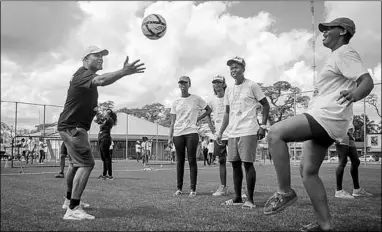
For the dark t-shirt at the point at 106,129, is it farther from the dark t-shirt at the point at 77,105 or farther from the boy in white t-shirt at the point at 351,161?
the boy in white t-shirt at the point at 351,161

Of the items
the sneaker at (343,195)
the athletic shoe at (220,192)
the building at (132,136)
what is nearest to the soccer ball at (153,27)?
the athletic shoe at (220,192)

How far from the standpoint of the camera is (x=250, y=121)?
20.3 feet

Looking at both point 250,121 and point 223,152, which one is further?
point 223,152

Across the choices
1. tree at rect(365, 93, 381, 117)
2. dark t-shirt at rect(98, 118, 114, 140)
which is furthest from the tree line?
dark t-shirt at rect(98, 118, 114, 140)

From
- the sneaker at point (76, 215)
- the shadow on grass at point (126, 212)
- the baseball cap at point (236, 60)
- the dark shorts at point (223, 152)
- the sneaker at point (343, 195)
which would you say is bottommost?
the sneaker at point (343, 195)

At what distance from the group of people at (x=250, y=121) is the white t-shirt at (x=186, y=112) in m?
0.02

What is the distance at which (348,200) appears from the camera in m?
7.08

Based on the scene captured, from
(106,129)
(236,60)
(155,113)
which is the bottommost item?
(106,129)

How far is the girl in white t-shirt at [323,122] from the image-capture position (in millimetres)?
3779

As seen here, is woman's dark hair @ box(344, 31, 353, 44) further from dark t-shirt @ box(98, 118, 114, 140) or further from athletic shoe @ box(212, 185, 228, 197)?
dark t-shirt @ box(98, 118, 114, 140)

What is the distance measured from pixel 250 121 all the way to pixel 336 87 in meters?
2.39

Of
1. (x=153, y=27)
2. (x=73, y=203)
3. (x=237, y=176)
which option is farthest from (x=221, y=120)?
(x=73, y=203)

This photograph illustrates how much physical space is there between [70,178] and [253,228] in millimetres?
2966

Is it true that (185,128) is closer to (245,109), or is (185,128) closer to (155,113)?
(245,109)
